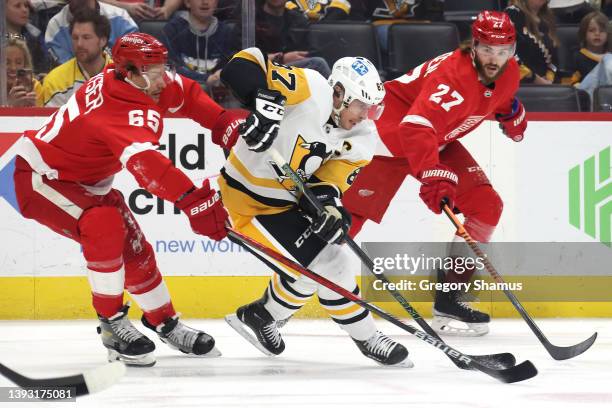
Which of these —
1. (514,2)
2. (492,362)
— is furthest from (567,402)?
(514,2)

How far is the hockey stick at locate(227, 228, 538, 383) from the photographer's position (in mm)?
3336

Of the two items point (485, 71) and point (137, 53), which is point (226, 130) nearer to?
point (137, 53)

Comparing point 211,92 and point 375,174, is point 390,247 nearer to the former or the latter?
point 375,174

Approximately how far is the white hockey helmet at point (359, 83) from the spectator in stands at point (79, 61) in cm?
164

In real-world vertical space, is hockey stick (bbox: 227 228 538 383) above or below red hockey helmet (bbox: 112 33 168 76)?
below

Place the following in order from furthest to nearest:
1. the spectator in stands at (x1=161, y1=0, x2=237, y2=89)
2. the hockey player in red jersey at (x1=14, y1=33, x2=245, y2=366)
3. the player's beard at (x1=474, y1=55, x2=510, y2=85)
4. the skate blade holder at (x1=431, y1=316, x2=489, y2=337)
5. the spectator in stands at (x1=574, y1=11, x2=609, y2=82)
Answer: the spectator in stands at (x1=574, y1=11, x2=609, y2=82) < the spectator in stands at (x1=161, y1=0, x2=237, y2=89) < the skate blade holder at (x1=431, y1=316, x2=489, y2=337) < the player's beard at (x1=474, y1=55, x2=510, y2=85) < the hockey player in red jersey at (x1=14, y1=33, x2=245, y2=366)

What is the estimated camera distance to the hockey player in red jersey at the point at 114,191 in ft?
11.3

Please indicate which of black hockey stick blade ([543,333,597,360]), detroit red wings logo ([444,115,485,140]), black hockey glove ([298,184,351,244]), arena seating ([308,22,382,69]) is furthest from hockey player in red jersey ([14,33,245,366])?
arena seating ([308,22,382,69])

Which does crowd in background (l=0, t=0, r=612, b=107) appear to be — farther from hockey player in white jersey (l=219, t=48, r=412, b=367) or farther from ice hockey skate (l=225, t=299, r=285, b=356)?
ice hockey skate (l=225, t=299, r=285, b=356)

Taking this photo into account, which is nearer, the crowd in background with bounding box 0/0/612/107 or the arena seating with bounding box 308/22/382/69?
the crowd in background with bounding box 0/0/612/107

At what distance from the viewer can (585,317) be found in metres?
5.20

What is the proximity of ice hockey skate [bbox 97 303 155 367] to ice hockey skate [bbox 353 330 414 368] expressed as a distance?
69cm

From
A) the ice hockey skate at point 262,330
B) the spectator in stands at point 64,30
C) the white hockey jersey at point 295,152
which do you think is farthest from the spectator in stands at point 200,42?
the ice hockey skate at point 262,330

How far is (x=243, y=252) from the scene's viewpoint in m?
5.07
